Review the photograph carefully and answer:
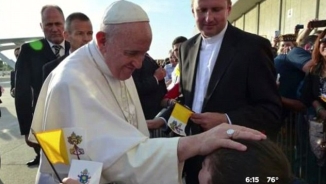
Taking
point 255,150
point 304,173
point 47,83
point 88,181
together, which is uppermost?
point 47,83

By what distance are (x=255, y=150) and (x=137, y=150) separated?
546 mm

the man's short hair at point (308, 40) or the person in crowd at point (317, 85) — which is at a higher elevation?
the man's short hair at point (308, 40)

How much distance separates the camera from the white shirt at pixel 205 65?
264 centimetres

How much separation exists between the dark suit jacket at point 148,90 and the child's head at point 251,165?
2421mm

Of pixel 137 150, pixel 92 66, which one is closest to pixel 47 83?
pixel 92 66

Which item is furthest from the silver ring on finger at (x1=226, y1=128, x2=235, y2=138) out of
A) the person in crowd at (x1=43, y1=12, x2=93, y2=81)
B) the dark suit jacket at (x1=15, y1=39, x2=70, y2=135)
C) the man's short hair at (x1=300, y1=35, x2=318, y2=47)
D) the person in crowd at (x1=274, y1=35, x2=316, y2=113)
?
the man's short hair at (x1=300, y1=35, x2=318, y2=47)

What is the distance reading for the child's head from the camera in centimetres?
123

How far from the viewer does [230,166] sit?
4.18ft

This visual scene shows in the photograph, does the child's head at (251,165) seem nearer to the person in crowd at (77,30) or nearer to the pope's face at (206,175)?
the pope's face at (206,175)

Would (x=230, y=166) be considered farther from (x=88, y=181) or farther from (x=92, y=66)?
(x=92, y=66)

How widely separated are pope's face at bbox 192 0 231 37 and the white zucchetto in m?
0.82

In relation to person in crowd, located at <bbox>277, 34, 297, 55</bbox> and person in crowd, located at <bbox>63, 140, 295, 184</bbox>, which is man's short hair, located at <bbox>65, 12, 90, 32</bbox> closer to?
person in crowd, located at <bbox>63, 140, 295, 184</bbox>

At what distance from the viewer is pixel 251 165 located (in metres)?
1.24

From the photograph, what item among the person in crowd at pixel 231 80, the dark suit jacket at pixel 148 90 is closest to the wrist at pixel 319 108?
the person in crowd at pixel 231 80
